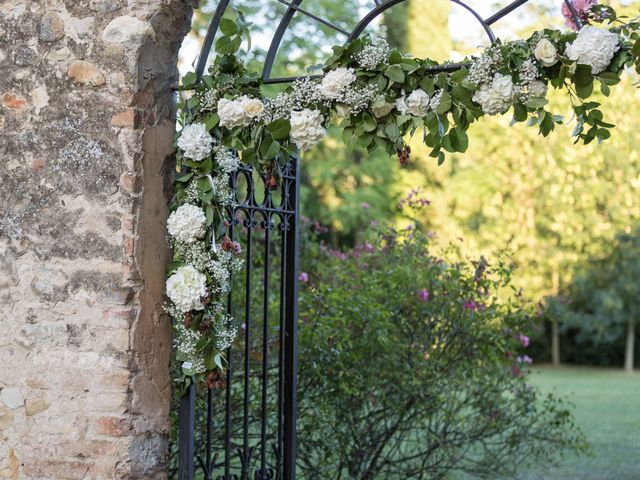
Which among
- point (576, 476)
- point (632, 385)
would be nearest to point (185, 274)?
point (576, 476)

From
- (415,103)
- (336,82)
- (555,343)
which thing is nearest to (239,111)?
(336,82)

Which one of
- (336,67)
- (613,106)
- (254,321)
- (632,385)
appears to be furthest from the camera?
(613,106)

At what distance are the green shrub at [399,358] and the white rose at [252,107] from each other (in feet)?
6.96

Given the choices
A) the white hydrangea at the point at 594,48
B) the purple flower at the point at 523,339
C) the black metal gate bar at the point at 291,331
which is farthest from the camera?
the purple flower at the point at 523,339

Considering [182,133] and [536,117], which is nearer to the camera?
[536,117]

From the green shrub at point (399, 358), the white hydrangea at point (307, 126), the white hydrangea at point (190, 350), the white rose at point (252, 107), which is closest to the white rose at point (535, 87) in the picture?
the white hydrangea at point (307, 126)

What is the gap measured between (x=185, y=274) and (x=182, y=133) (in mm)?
565

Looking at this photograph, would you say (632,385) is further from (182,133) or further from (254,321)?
(182,133)

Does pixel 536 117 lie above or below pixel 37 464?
above

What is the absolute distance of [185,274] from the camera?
3.42m

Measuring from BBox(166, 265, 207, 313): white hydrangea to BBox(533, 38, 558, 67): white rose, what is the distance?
1498 millimetres

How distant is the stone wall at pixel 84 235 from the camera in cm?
339

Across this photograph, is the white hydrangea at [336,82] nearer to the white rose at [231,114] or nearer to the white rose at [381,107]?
the white rose at [381,107]

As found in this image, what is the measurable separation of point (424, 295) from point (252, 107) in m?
2.73
